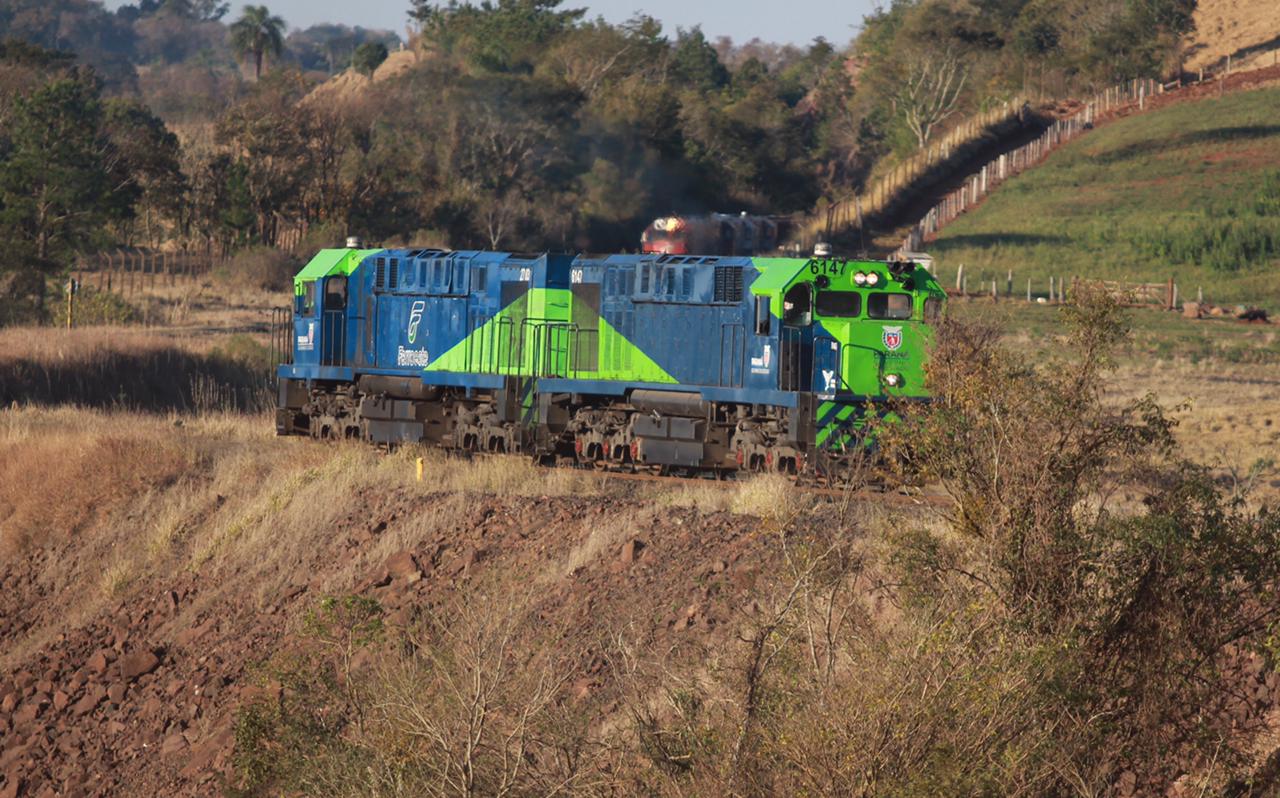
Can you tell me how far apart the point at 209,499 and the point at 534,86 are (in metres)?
56.2

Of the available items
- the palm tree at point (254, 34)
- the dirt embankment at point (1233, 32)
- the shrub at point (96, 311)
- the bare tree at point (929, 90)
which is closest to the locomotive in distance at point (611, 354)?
the shrub at point (96, 311)

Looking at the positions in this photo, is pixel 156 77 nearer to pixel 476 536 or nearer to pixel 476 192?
pixel 476 192

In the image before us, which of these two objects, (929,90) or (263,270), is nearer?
(263,270)

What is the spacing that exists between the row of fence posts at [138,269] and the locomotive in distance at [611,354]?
2640cm

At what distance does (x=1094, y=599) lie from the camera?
1043 centimetres

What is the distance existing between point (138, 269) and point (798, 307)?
45.4 meters

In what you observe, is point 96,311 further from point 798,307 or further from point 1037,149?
point 1037,149

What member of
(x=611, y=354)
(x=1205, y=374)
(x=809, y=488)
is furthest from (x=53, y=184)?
(x=809, y=488)

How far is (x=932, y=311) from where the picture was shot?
65.3 ft

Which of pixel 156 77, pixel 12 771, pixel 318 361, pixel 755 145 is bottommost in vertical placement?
pixel 12 771

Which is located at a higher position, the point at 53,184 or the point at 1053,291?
the point at 53,184

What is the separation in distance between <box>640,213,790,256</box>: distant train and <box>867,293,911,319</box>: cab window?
24468 mm

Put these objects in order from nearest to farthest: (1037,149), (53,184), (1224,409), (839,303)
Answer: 1. (839,303)
2. (1224,409)
3. (53,184)
4. (1037,149)

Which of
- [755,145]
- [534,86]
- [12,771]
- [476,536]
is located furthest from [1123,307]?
[755,145]
